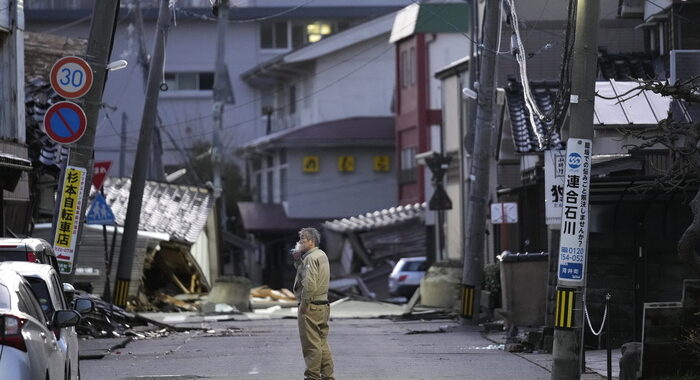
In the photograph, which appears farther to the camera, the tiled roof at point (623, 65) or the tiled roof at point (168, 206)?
the tiled roof at point (168, 206)

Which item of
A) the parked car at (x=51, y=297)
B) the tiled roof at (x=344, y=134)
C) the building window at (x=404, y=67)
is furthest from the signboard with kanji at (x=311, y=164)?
the parked car at (x=51, y=297)

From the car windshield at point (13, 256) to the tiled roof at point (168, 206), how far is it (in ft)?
74.2

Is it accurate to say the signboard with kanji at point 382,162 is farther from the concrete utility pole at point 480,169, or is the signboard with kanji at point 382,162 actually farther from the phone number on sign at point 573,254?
the phone number on sign at point 573,254

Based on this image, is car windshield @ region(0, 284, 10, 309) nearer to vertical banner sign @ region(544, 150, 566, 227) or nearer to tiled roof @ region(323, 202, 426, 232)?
vertical banner sign @ region(544, 150, 566, 227)

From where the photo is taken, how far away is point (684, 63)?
84.5 ft

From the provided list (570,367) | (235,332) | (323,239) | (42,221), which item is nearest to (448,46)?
(323,239)

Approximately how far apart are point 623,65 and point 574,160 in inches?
645

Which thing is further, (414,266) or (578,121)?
(414,266)

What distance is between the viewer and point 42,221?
115ft

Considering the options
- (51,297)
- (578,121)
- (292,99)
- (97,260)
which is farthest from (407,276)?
(51,297)

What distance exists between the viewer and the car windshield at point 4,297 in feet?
35.8

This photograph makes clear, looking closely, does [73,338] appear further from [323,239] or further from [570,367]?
[323,239]

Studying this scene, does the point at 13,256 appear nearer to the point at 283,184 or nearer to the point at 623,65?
the point at 623,65

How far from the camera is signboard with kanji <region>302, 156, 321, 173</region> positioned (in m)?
64.6
